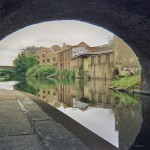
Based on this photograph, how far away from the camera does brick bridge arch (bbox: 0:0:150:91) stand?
6129mm

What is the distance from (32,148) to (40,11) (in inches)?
188

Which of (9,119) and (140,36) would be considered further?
(140,36)

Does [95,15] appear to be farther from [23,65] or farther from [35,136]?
[23,65]

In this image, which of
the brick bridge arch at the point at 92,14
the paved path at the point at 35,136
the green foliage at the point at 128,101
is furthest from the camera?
the green foliage at the point at 128,101

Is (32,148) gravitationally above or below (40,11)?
below

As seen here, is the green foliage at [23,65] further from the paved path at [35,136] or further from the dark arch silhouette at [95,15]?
the paved path at [35,136]

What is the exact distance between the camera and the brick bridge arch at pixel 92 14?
6129mm

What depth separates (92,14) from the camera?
8.84 metres

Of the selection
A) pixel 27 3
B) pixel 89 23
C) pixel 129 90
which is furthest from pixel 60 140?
pixel 129 90

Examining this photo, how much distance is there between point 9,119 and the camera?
218 inches

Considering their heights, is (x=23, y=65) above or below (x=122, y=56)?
above

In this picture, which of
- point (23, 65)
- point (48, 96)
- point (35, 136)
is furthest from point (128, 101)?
point (23, 65)

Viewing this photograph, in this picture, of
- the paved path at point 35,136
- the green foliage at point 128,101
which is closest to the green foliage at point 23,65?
the green foliage at point 128,101

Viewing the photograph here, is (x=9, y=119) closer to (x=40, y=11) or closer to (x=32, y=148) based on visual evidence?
(x=32, y=148)
